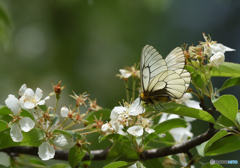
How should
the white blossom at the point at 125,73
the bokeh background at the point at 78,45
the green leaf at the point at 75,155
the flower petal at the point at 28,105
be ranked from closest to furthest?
the flower petal at the point at 28,105, the green leaf at the point at 75,155, the white blossom at the point at 125,73, the bokeh background at the point at 78,45

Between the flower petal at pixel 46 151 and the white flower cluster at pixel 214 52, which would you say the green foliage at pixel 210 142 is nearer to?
the white flower cluster at pixel 214 52

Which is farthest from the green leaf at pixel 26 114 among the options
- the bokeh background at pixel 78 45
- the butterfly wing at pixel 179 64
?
the bokeh background at pixel 78 45

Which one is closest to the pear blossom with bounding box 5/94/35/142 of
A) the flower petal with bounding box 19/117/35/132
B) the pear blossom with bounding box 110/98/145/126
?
the flower petal with bounding box 19/117/35/132

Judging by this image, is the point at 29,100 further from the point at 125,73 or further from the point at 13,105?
the point at 125,73

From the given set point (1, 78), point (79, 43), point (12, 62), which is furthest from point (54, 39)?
point (1, 78)

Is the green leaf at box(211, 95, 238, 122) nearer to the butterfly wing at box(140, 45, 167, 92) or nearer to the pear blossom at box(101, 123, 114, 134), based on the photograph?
the butterfly wing at box(140, 45, 167, 92)

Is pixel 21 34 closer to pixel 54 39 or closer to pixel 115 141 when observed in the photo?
pixel 54 39

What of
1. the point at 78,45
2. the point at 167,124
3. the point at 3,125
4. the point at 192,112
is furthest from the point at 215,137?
the point at 78,45
